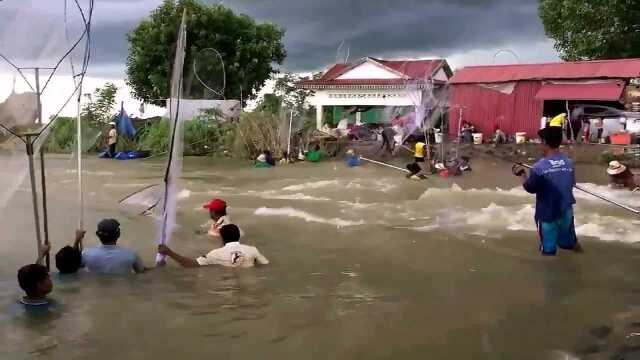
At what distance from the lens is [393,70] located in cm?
3103

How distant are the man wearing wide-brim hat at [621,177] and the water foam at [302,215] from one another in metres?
6.19

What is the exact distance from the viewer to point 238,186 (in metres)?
17.5

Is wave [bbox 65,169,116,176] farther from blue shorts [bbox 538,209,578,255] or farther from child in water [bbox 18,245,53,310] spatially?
blue shorts [bbox 538,209,578,255]

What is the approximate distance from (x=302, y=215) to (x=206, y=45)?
24053 millimetres

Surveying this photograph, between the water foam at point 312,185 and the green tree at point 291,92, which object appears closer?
the water foam at point 312,185

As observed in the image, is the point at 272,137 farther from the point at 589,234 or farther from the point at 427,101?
the point at 589,234

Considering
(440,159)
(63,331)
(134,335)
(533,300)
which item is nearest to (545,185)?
(533,300)

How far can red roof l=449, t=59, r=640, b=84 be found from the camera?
83.2ft

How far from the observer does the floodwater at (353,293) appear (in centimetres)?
531

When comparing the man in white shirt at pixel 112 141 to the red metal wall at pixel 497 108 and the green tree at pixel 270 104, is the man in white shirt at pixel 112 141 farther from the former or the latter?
the red metal wall at pixel 497 108

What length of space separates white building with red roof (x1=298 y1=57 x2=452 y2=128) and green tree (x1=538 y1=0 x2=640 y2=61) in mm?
5334

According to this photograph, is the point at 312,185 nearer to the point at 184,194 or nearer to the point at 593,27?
the point at 184,194

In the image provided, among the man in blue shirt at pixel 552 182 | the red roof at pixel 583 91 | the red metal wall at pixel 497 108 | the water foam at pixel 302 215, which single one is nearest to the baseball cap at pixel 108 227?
the man in blue shirt at pixel 552 182

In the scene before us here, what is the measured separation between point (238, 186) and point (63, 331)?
11.9m
